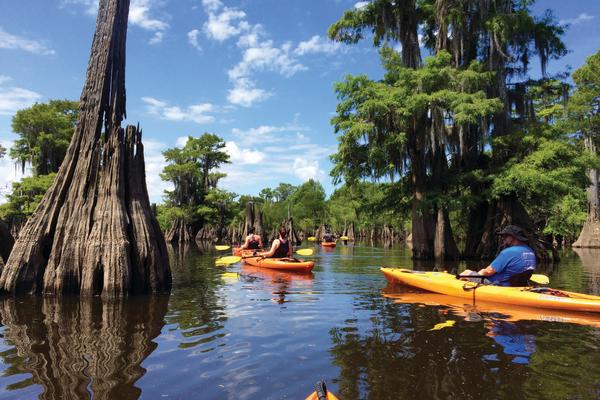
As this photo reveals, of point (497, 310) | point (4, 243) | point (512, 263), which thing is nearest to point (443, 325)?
point (497, 310)

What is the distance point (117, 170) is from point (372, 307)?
694 cm

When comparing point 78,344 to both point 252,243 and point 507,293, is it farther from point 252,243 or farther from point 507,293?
point 252,243

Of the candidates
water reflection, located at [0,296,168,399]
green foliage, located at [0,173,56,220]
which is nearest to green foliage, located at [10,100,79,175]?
green foliage, located at [0,173,56,220]

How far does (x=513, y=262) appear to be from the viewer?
380 inches

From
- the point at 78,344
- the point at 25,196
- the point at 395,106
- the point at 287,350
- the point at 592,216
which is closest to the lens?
the point at 287,350

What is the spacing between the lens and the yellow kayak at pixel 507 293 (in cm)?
871

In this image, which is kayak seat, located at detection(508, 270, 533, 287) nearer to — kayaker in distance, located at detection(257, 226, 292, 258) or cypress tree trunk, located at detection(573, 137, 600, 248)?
kayaker in distance, located at detection(257, 226, 292, 258)

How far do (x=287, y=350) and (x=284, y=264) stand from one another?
10.4 meters

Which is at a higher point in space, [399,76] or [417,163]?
[399,76]

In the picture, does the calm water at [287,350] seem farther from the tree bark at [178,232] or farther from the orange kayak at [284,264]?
the tree bark at [178,232]

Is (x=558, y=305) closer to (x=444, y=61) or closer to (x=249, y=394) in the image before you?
(x=249, y=394)

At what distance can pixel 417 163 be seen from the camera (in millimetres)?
22531

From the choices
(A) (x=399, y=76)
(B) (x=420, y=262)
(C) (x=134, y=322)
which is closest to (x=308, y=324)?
(C) (x=134, y=322)

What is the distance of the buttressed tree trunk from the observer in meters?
9.82
